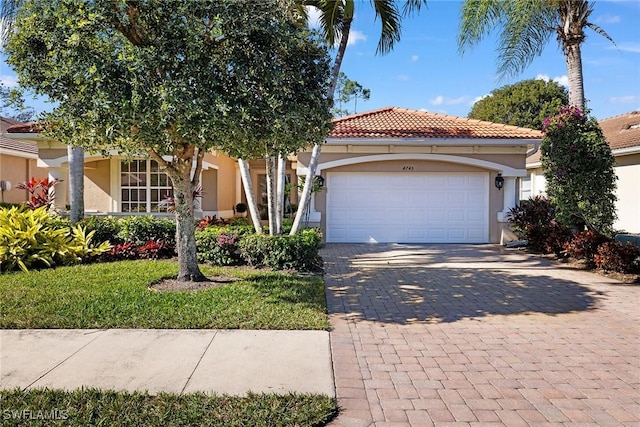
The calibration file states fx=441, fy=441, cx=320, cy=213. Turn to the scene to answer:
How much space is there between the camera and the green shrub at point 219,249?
9.55 meters

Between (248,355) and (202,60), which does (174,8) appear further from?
(248,355)

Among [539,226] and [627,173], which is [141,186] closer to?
[539,226]

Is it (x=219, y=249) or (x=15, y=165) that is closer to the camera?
(x=219, y=249)

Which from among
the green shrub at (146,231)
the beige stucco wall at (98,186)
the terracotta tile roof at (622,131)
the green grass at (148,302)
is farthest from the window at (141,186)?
the terracotta tile roof at (622,131)

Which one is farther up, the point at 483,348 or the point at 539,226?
the point at 539,226

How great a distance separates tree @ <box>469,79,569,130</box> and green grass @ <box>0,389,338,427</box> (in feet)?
119

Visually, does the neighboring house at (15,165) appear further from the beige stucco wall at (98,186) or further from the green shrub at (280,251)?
the green shrub at (280,251)

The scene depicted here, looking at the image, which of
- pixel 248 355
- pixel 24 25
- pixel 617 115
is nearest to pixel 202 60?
pixel 24 25

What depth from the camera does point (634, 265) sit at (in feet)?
29.6

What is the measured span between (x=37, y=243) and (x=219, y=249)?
3.71 metres

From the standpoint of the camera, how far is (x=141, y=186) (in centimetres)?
1566

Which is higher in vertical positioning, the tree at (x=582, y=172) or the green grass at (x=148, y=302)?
the tree at (x=582, y=172)

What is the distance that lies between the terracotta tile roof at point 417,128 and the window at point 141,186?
6.60 metres
